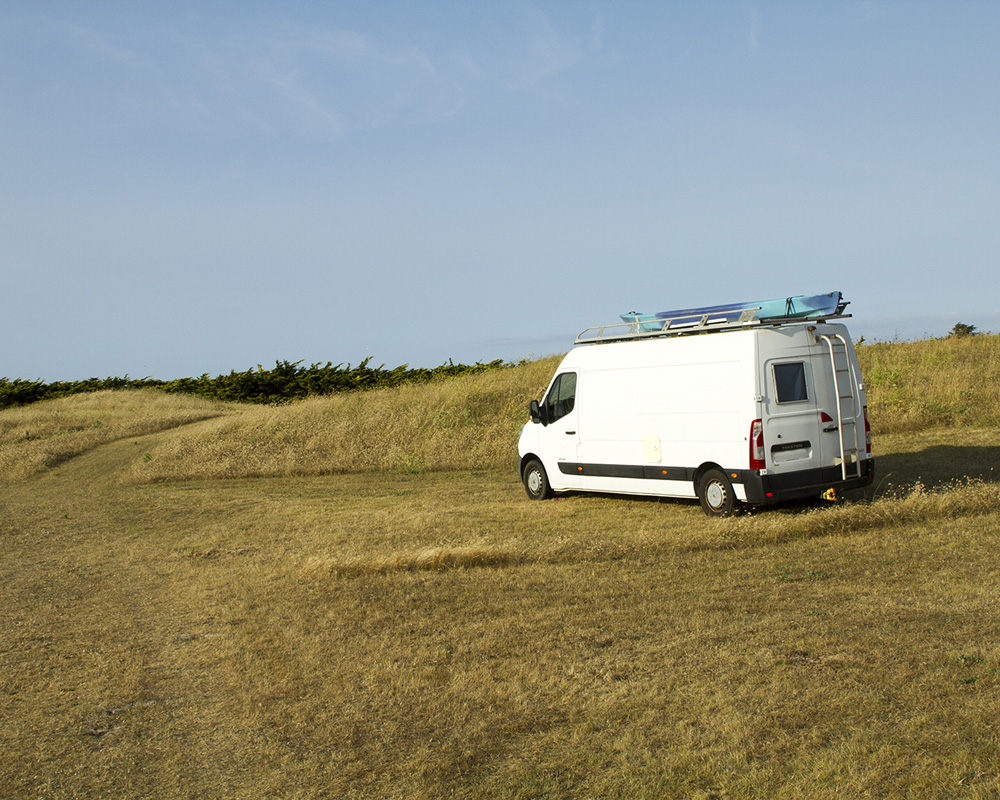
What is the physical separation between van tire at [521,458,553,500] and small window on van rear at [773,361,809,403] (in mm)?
4510

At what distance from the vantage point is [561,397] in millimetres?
14164

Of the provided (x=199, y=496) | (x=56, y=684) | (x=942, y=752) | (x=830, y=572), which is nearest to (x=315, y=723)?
(x=56, y=684)

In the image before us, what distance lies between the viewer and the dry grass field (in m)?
4.36

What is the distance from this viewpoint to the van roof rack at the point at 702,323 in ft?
37.7

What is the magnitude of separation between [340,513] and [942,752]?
1068 centimetres

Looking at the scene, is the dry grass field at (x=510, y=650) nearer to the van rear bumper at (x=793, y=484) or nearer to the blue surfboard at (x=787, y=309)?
the van rear bumper at (x=793, y=484)

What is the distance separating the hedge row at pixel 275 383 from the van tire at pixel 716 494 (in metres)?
26.4

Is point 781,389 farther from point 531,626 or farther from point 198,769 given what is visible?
point 198,769

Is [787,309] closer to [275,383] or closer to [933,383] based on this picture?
[933,383]

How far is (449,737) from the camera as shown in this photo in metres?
4.81

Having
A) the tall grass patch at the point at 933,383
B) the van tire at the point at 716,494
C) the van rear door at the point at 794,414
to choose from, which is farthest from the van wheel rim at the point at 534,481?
the tall grass patch at the point at 933,383

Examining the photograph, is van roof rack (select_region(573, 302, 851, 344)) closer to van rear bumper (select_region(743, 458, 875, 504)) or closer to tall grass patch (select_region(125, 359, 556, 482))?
van rear bumper (select_region(743, 458, 875, 504))

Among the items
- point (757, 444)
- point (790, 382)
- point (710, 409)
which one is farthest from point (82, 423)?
point (790, 382)

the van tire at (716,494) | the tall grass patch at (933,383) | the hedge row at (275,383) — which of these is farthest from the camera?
the hedge row at (275,383)
